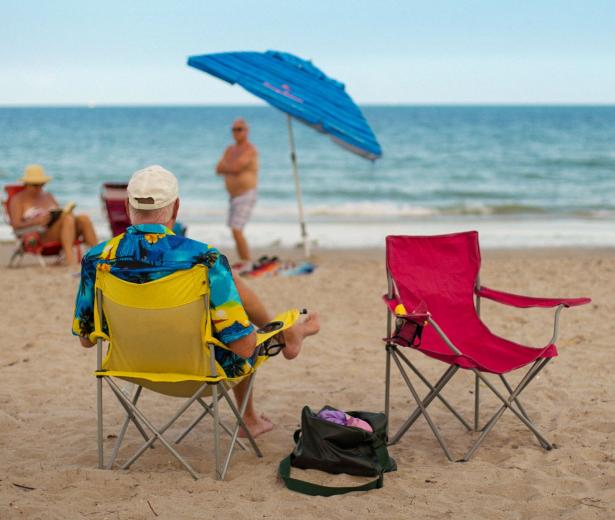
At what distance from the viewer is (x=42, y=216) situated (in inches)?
328

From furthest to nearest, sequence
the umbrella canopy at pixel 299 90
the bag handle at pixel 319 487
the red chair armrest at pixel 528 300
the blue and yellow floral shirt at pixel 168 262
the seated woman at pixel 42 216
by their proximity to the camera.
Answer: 1. the seated woman at pixel 42 216
2. the umbrella canopy at pixel 299 90
3. the red chair armrest at pixel 528 300
4. the bag handle at pixel 319 487
5. the blue and yellow floral shirt at pixel 168 262

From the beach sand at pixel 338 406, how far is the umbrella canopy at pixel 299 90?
4.25 ft

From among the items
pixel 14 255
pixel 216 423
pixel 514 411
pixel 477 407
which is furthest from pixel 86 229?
pixel 514 411

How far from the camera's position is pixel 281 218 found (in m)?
14.4

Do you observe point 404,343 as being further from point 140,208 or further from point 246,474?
point 140,208

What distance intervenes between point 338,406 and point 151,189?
172 centimetres

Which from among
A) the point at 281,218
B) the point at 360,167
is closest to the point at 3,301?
the point at 281,218

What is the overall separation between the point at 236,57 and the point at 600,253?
5.10 metres

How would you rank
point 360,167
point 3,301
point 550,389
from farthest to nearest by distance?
point 360,167 < point 3,301 < point 550,389

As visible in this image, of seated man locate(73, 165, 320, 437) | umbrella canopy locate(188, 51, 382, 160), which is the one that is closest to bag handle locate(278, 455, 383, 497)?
seated man locate(73, 165, 320, 437)

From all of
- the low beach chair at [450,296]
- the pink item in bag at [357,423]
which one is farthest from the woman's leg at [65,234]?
the pink item in bag at [357,423]

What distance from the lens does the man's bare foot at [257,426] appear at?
3.74m

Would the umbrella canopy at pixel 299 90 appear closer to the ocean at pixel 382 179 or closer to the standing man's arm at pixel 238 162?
the standing man's arm at pixel 238 162

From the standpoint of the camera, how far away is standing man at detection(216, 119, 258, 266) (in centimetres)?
845
